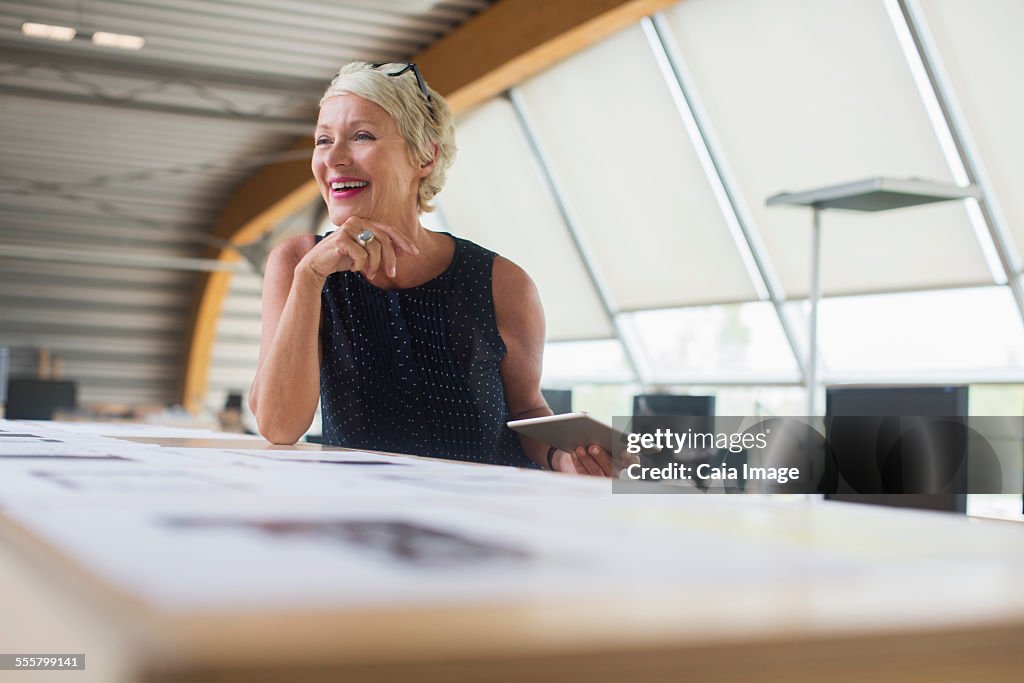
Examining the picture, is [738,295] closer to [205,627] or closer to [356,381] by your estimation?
[356,381]

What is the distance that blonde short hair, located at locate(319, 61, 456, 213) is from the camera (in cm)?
213

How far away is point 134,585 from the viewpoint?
0.38 metres

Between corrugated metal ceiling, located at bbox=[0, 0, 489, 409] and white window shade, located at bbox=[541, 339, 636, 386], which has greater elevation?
corrugated metal ceiling, located at bbox=[0, 0, 489, 409]

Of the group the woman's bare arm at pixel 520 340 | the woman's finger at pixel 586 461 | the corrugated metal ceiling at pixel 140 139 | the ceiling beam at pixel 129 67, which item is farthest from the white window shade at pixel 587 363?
the woman's finger at pixel 586 461

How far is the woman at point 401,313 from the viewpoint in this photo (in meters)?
2.11

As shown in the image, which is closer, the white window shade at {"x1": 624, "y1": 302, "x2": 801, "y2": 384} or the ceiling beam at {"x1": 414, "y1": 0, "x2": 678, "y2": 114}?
the ceiling beam at {"x1": 414, "y1": 0, "x2": 678, "y2": 114}

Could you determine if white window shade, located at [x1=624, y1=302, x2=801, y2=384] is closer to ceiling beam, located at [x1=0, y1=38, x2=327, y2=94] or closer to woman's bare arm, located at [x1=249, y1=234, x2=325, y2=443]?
ceiling beam, located at [x1=0, y1=38, x2=327, y2=94]

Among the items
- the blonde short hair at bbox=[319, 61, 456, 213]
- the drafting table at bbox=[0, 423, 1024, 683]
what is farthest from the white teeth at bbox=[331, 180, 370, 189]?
the drafting table at bbox=[0, 423, 1024, 683]

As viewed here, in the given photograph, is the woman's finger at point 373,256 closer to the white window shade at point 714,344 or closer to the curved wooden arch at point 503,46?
the curved wooden arch at point 503,46

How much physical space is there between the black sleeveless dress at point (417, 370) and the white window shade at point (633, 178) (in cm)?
611

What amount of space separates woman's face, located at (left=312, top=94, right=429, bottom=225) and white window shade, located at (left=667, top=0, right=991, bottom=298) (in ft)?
16.1

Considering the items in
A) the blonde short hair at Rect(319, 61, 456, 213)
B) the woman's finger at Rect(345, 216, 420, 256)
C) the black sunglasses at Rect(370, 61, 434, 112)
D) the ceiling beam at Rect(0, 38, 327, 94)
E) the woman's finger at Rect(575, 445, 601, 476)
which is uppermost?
the ceiling beam at Rect(0, 38, 327, 94)

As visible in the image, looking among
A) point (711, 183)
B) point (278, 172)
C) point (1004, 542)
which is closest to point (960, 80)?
point (711, 183)

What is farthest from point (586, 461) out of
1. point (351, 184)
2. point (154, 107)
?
point (154, 107)
